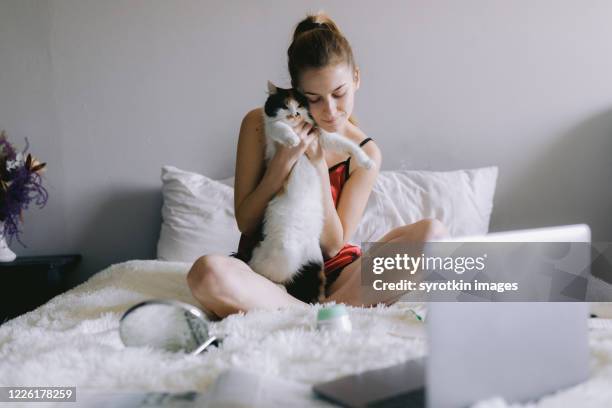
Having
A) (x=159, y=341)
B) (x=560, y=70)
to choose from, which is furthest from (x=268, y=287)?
(x=560, y=70)

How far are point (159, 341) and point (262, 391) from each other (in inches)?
12.2

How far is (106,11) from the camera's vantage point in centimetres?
222

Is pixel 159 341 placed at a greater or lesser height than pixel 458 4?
lesser

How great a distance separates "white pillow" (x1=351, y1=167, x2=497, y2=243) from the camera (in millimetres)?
2012

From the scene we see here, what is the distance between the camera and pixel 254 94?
226cm

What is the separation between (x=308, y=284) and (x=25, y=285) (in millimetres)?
1131

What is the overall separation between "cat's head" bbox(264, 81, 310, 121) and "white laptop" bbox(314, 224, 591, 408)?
0.81 meters

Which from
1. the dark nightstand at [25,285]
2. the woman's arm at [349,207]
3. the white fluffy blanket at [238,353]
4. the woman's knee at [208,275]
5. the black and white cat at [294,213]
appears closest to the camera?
the white fluffy blanket at [238,353]

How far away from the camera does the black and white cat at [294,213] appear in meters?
1.40

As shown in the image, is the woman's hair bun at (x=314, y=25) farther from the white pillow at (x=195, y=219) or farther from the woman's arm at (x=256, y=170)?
the white pillow at (x=195, y=219)

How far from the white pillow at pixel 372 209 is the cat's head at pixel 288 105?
66cm

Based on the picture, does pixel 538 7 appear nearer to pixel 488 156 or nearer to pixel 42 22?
pixel 488 156

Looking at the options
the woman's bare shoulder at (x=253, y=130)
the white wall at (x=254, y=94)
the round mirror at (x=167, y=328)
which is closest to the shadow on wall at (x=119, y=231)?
the white wall at (x=254, y=94)

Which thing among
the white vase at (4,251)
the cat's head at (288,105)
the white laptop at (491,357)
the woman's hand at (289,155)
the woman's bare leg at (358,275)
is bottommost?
the white vase at (4,251)
